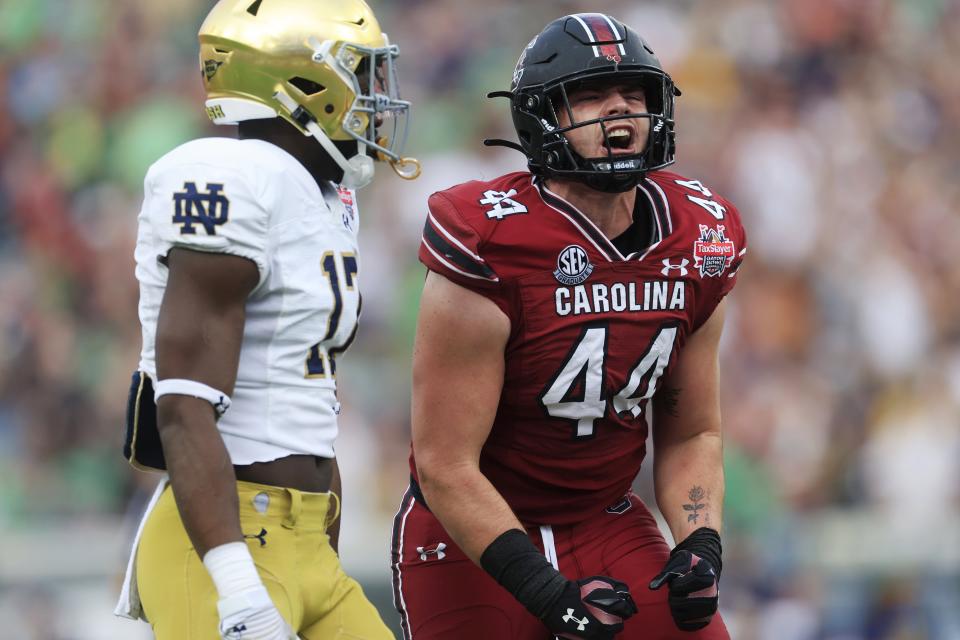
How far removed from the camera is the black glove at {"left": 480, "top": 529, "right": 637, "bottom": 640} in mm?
3086

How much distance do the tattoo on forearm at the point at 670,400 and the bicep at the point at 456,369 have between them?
489 millimetres

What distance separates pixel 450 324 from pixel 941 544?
3.82 metres

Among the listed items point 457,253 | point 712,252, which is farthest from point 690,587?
point 457,253

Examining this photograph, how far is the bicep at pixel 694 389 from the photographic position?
11.5ft

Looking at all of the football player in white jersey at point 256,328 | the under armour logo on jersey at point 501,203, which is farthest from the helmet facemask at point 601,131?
the football player in white jersey at point 256,328

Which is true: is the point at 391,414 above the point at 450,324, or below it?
below

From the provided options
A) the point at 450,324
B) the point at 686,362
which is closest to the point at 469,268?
the point at 450,324

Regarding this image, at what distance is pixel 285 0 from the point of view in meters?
3.18

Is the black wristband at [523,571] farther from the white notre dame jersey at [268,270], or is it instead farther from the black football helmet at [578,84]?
the black football helmet at [578,84]

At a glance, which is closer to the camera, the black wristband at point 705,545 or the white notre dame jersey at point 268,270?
the white notre dame jersey at point 268,270

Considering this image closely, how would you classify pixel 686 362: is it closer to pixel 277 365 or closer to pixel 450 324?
pixel 450 324

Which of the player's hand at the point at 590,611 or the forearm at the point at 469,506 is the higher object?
the forearm at the point at 469,506

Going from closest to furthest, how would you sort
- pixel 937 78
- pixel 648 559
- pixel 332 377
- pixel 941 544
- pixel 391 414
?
pixel 332 377, pixel 648 559, pixel 941 544, pixel 391 414, pixel 937 78

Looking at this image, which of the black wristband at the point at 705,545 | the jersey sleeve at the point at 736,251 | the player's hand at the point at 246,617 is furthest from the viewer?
the jersey sleeve at the point at 736,251
